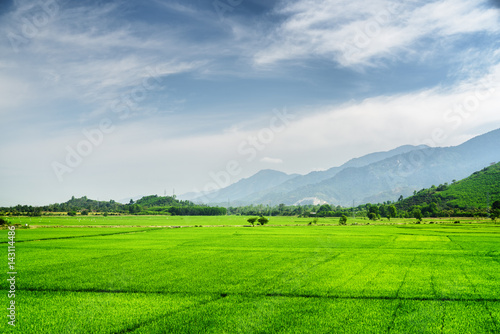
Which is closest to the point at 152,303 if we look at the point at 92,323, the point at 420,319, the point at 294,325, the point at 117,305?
the point at 117,305

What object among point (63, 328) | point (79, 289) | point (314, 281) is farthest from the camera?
point (314, 281)

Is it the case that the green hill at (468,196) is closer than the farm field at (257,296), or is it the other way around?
the farm field at (257,296)

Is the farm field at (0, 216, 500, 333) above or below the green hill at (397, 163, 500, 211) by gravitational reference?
below

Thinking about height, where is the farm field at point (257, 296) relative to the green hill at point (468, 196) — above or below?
below

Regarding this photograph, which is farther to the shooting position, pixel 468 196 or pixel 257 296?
pixel 468 196

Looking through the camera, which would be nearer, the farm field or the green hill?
the farm field

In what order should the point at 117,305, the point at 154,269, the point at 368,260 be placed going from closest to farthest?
the point at 117,305 < the point at 154,269 < the point at 368,260

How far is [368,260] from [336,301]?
13985 mm

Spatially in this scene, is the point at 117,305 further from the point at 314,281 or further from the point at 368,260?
the point at 368,260

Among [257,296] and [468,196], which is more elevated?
[468,196]

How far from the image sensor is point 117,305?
47.4ft

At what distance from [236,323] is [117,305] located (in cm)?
593

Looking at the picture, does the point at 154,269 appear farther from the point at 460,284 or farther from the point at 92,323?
the point at 460,284

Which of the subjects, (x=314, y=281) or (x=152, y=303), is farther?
(x=314, y=281)
